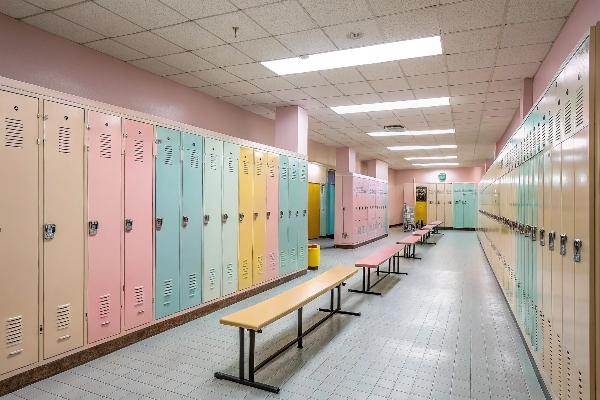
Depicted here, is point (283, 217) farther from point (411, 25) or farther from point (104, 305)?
point (411, 25)

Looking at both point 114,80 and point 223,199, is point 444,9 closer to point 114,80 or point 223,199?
point 223,199

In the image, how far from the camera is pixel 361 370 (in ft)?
9.70

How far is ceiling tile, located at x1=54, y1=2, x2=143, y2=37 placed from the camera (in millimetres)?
3348

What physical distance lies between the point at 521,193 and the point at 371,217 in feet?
30.3

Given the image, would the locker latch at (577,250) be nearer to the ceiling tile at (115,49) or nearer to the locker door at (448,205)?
the ceiling tile at (115,49)

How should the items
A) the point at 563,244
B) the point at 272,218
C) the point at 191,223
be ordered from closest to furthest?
the point at 563,244, the point at 191,223, the point at 272,218

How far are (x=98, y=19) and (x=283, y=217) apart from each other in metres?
3.71

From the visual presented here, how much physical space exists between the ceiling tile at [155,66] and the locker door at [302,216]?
105 inches

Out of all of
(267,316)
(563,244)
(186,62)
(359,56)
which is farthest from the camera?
(186,62)

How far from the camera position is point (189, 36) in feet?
12.9

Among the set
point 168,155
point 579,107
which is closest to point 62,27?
point 168,155

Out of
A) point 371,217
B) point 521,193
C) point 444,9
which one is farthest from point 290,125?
point 371,217

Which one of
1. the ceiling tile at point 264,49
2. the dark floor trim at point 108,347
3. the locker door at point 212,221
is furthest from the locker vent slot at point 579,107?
the dark floor trim at point 108,347

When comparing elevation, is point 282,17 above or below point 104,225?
above
